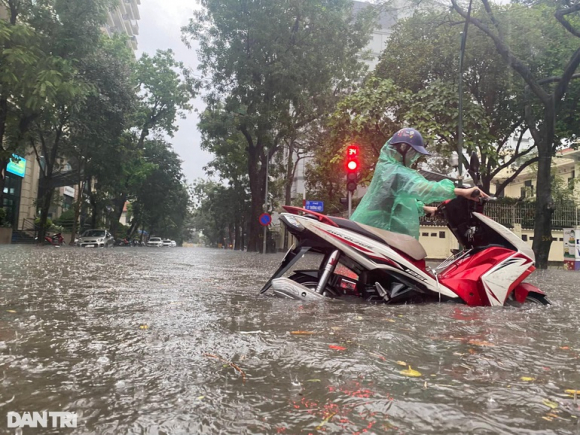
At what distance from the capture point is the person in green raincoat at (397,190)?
4.24m

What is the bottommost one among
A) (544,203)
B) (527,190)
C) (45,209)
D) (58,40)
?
(45,209)

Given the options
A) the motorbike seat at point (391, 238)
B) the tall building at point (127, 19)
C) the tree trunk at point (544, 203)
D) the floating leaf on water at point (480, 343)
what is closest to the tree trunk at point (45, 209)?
the tree trunk at point (544, 203)

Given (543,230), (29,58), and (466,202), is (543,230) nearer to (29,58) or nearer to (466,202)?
(466,202)

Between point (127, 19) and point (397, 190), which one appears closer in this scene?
point (397, 190)

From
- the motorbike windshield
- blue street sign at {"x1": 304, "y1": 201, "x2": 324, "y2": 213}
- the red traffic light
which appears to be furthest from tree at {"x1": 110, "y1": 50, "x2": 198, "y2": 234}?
the red traffic light

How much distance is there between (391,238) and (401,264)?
0.83 ft

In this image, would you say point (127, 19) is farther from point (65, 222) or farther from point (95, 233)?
point (95, 233)

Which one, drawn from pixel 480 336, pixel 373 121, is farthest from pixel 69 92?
pixel 480 336

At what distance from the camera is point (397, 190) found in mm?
4336

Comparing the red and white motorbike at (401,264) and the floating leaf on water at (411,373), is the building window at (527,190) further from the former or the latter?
the floating leaf on water at (411,373)

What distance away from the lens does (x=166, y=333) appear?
2.83 metres

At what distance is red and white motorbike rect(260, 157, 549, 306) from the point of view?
4148mm

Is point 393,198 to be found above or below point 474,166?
below

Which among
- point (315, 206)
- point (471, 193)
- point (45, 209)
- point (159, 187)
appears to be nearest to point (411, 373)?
point (471, 193)
